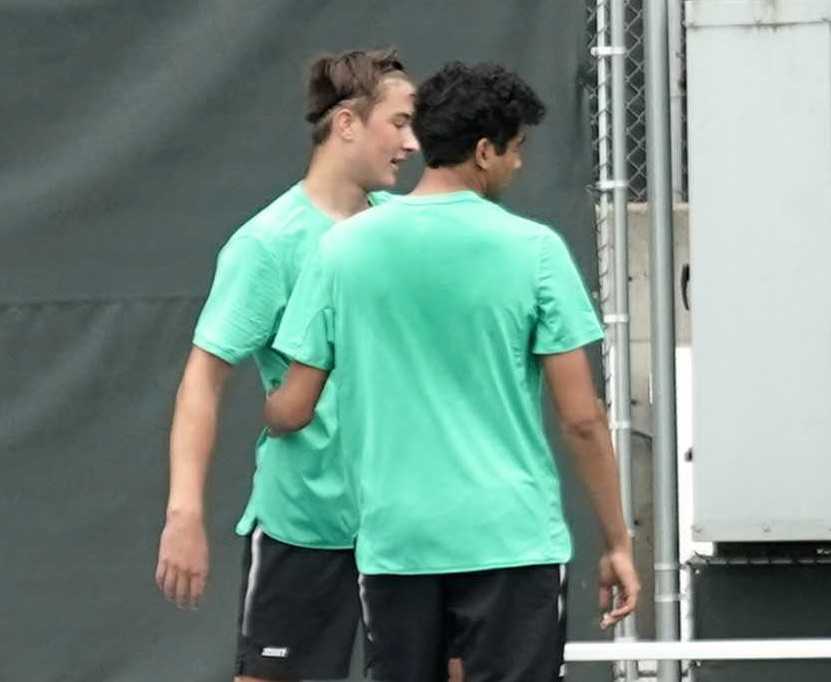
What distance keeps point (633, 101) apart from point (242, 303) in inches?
74.1

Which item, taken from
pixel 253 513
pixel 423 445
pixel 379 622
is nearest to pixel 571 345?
pixel 423 445

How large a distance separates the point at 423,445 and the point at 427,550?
188 mm

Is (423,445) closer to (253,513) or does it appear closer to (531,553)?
(531,553)

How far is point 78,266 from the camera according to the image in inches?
235

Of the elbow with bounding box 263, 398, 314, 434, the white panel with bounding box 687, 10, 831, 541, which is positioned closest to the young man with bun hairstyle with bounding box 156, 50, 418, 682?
the elbow with bounding box 263, 398, 314, 434

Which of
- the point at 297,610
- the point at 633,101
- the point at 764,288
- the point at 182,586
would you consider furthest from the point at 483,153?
the point at 633,101

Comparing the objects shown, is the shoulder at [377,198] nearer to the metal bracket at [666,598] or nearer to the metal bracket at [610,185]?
the metal bracket at [610,185]

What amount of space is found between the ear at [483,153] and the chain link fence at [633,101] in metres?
1.87

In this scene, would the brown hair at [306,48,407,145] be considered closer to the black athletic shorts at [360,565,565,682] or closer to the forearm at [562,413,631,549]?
the forearm at [562,413,631,549]

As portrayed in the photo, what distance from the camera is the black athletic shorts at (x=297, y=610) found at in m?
4.82

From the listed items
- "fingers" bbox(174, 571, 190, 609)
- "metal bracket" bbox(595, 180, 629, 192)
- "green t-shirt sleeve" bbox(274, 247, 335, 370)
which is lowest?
"fingers" bbox(174, 571, 190, 609)

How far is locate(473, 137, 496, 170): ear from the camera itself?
4.08 meters

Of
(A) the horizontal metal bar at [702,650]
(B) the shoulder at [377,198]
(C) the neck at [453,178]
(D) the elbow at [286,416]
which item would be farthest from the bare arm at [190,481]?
(A) the horizontal metal bar at [702,650]

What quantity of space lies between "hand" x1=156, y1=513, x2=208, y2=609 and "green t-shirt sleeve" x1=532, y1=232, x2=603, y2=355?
2.67 feet
